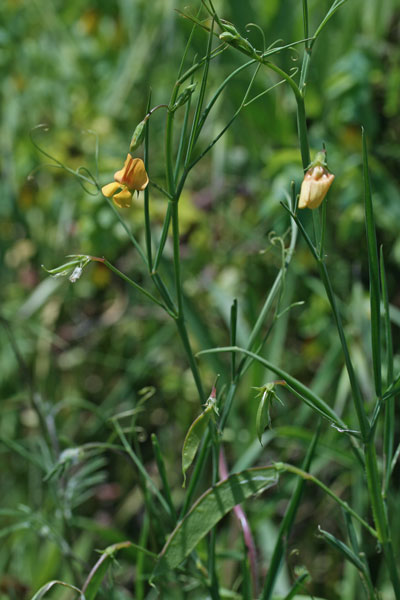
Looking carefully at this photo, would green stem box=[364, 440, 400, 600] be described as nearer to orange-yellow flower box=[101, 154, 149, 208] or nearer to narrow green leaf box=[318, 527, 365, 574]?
narrow green leaf box=[318, 527, 365, 574]

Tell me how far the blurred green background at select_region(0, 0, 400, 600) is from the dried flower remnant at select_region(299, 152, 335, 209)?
0.63 metres

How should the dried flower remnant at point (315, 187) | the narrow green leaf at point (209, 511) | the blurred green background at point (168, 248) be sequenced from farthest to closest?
the blurred green background at point (168, 248) → the narrow green leaf at point (209, 511) → the dried flower remnant at point (315, 187)

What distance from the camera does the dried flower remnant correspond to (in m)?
0.52

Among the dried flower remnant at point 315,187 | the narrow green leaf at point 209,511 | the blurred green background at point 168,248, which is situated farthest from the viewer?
the blurred green background at point 168,248

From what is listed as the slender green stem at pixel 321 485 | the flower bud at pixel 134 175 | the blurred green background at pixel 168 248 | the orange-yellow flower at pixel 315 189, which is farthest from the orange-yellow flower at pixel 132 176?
the blurred green background at pixel 168 248

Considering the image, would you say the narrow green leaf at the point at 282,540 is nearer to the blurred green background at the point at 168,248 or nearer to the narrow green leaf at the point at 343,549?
the narrow green leaf at the point at 343,549

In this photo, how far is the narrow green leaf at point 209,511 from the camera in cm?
62

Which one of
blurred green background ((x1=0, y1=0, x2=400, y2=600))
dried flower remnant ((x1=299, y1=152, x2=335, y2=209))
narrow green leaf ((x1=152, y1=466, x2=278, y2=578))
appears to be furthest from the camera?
blurred green background ((x1=0, y1=0, x2=400, y2=600))

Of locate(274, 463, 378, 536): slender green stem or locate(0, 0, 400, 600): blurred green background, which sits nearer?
locate(274, 463, 378, 536): slender green stem

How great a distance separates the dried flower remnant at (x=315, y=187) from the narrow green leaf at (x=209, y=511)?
25 centimetres

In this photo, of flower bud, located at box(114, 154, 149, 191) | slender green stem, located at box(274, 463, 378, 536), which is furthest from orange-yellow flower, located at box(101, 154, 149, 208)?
slender green stem, located at box(274, 463, 378, 536)

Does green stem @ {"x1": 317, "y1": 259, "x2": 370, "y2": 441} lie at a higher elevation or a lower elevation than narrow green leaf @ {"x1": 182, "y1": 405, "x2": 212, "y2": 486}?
higher

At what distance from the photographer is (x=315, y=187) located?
20.4 inches

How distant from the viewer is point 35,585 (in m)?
1.15
